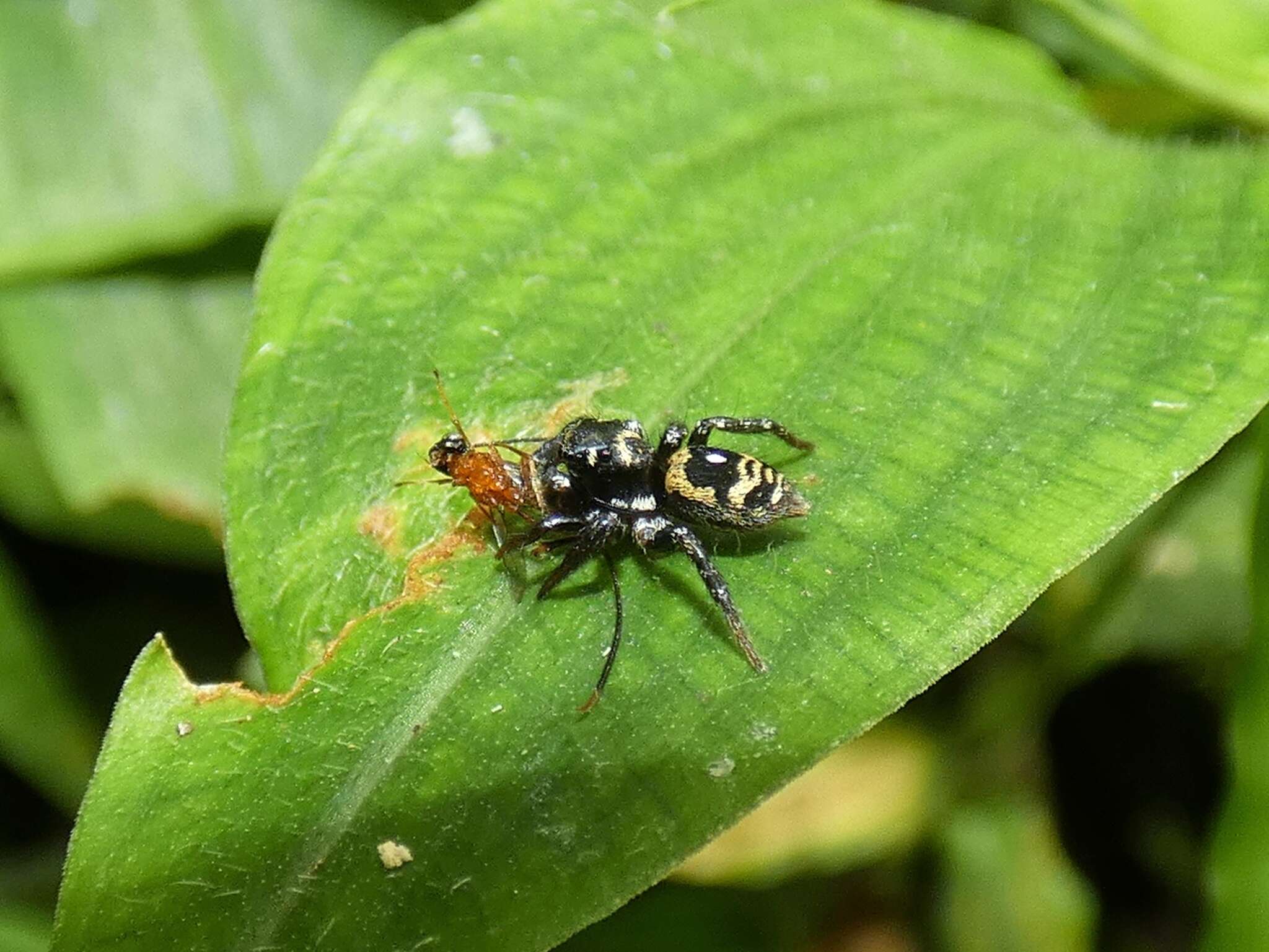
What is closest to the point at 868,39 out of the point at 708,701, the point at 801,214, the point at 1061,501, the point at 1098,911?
the point at 801,214

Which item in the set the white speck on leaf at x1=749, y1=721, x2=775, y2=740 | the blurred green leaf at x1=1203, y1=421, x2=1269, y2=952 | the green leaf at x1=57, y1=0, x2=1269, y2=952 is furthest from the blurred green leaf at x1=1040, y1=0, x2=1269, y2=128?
the white speck on leaf at x1=749, y1=721, x2=775, y2=740

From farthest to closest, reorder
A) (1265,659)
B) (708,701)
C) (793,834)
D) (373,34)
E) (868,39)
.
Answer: (373,34) < (793,834) < (868,39) < (1265,659) < (708,701)

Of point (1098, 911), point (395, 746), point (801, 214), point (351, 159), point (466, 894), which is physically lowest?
point (1098, 911)

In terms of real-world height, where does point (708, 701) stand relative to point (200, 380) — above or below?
above

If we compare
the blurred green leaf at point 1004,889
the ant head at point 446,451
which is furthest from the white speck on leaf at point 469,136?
the blurred green leaf at point 1004,889

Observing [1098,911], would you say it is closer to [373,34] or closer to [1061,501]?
[1061,501]

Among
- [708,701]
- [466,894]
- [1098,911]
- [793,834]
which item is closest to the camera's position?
[466,894]

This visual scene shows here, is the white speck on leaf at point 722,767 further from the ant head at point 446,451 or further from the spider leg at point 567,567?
the ant head at point 446,451

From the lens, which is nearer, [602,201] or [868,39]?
[602,201]
